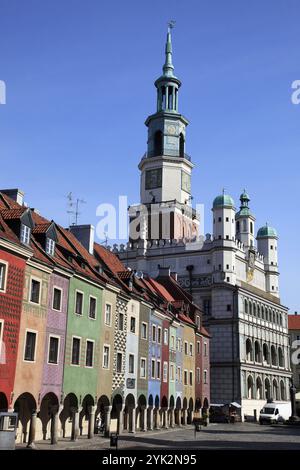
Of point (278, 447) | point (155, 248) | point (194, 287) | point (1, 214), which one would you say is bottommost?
point (278, 447)

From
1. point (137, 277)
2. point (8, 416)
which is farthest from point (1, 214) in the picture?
point (137, 277)

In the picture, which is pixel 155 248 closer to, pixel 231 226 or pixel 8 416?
pixel 231 226

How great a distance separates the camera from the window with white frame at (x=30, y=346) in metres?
30.8

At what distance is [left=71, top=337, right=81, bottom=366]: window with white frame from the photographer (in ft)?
117

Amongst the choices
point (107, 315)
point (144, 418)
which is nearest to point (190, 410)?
point (144, 418)

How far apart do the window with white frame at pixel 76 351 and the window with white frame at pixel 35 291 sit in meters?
4.78

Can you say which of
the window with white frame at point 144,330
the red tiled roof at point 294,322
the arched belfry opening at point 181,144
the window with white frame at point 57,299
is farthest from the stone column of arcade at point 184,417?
the red tiled roof at point 294,322

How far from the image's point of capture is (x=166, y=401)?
173ft

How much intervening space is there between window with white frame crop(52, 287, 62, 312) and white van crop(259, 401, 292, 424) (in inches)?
1711

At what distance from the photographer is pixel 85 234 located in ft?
151

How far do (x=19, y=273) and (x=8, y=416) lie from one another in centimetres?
727

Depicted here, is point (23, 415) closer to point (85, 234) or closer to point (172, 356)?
point (85, 234)

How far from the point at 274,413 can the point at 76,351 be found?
41.7 meters

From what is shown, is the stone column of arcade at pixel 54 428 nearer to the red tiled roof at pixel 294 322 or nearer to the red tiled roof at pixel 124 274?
the red tiled roof at pixel 124 274
